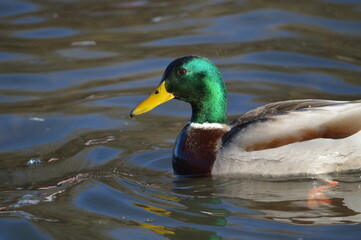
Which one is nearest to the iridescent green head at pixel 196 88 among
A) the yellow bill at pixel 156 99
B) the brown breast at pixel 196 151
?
the yellow bill at pixel 156 99

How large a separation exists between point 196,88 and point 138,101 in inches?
83.9

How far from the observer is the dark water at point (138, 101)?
5.60m

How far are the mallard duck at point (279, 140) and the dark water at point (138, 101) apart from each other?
0.14 metres

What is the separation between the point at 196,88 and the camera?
268 inches

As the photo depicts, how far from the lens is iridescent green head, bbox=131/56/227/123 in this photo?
266 inches

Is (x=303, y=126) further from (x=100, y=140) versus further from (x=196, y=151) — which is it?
(x=100, y=140)

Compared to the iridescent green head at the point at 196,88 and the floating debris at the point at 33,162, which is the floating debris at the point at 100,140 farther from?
the iridescent green head at the point at 196,88

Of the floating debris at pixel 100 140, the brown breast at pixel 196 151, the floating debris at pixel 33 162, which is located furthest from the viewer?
the floating debris at pixel 100 140

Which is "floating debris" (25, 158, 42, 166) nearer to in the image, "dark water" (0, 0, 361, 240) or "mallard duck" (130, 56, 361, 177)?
"dark water" (0, 0, 361, 240)

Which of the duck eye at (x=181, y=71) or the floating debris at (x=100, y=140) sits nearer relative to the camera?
the duck eye at (x=181, y=71)

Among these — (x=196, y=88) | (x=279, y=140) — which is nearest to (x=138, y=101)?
(x=196, y=88)

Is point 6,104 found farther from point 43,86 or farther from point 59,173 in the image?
point 59,173

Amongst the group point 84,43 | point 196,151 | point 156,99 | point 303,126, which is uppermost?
point 84,43

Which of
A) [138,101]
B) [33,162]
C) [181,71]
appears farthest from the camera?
[138,101]
